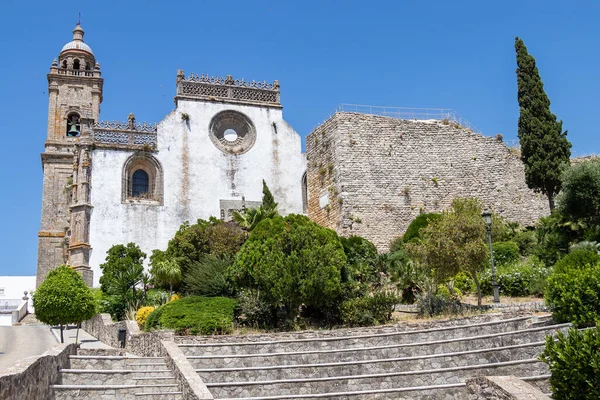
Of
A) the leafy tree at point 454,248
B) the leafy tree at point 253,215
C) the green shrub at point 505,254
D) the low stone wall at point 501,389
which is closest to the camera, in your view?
the low stone wall at point 501,389

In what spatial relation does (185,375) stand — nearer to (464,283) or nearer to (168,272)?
(168,272)

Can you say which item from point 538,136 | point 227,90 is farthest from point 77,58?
point 538,136

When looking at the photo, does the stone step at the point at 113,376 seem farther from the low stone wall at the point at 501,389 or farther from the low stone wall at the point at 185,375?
the low stone wall at the point at 501,389

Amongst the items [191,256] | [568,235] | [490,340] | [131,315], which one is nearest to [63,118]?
[191,256]

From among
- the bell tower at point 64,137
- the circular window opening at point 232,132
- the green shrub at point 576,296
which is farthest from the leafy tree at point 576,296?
the bell tower at point 64,137

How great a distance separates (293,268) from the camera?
19812 mm

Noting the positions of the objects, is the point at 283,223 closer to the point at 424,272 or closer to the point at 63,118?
the point at 424,272

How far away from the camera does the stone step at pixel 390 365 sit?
14.7m

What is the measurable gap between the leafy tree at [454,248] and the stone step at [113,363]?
9077 mm

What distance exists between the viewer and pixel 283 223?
2286cm

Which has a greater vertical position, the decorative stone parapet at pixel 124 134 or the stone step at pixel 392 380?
the decorative stone parapet at pixel 124 134

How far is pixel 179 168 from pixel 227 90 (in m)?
5.51

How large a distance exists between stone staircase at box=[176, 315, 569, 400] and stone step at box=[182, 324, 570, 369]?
0.02 m

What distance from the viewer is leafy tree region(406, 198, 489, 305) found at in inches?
788
